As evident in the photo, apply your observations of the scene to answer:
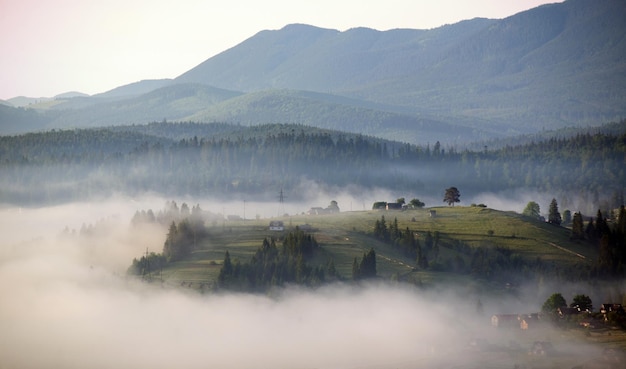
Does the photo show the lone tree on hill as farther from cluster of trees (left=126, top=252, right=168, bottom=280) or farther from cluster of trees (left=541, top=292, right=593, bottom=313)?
cluster of trees (left=126, top=252, right=168, bottom=280)

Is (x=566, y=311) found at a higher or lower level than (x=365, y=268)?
lower

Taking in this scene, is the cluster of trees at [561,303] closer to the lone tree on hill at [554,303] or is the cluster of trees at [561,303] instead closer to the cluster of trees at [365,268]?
the lone tree on hill at [554,303]

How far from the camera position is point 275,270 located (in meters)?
182

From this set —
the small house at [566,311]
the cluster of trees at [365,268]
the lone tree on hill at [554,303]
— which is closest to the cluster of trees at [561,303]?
the lone tree on hill at [554,303]

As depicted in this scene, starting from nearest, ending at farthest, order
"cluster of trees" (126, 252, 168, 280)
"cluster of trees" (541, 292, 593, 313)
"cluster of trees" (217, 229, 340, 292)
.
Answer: "cluster of trees" (217, 229, 340, 292) → "cluster of trees" (541, 292, 593, 313) → "cluster of trees" (126, 252, 168, 280)

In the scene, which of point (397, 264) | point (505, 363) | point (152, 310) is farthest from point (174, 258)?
point (505, 363)

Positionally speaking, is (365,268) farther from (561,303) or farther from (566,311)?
(566,311)

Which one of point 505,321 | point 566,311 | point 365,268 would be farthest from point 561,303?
point 365,268

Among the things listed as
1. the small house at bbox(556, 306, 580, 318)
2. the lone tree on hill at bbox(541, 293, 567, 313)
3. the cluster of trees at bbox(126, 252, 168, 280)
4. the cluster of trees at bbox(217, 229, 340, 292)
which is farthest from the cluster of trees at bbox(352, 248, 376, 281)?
the cluster of trees at bbox(126, 252, 168, 280)

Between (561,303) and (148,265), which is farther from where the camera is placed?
(148,265)

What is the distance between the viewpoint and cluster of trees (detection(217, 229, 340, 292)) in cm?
17668

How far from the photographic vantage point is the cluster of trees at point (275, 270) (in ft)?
580

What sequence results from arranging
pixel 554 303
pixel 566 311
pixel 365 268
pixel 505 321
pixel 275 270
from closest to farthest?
pixel 505 321, pixel 566 311, pixel 554 303, pixel 275 270, pixel 365 268

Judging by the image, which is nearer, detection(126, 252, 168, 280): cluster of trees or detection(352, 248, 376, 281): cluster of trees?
detection(126, 252, 168, 280): cluster of trees
